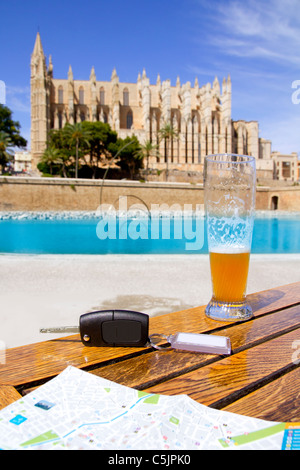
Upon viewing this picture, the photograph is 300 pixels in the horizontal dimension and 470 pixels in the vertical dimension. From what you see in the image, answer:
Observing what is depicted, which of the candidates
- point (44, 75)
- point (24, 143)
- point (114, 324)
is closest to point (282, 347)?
point (114, 324)

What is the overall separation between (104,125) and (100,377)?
41721 millimetres

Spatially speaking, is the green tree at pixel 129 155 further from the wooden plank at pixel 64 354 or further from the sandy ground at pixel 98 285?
the wooden plank at pixel 64 354

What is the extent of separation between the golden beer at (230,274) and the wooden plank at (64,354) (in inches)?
3.8

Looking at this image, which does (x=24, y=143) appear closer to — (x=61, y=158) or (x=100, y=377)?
(x=61, y=158)

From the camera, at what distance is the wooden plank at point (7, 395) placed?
0.70 m

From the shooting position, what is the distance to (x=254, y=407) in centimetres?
67

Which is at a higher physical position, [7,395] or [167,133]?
[167,133]

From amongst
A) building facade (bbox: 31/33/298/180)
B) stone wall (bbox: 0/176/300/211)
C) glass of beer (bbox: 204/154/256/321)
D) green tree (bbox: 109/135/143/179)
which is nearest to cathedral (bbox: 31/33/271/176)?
building facade (bbox: 31/33/298/180)

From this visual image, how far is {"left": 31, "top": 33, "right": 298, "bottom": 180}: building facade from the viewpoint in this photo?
46.3 meters

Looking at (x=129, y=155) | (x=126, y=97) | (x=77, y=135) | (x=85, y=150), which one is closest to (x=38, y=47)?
(x=126, y=97)

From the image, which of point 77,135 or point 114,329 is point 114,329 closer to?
point 114,329

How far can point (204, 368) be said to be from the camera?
855mm

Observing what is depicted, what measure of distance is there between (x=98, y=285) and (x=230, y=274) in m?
4.07

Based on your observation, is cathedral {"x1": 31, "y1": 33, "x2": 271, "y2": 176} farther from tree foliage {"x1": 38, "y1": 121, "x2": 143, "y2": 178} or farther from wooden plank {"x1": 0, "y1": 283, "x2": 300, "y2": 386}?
wooden plank {"x1": 0, "y1": 283, "x2": 300, "y2": 386}
